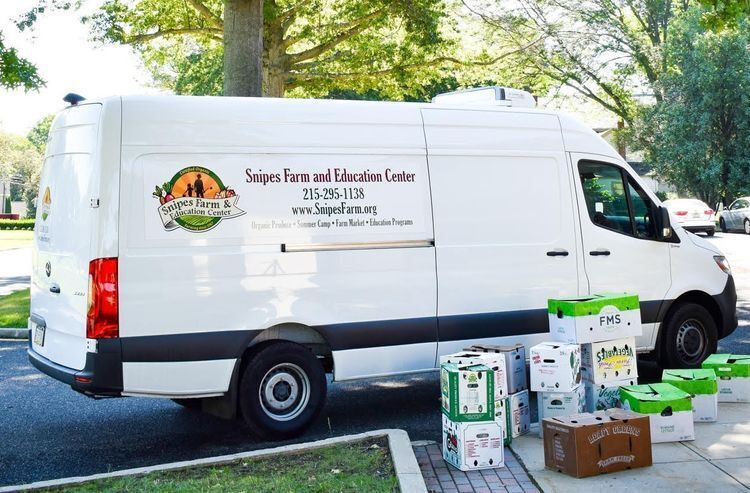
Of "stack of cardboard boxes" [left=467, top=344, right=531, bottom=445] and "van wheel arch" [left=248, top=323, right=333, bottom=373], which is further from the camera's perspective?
"van wheel arch" [left=248, top=323, right=333, bottom=373]

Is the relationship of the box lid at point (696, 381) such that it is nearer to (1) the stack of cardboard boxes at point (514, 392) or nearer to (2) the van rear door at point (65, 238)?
(1) the stack of cardboard boxes at point (514, 392)

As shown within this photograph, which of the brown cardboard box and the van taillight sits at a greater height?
the van taillight

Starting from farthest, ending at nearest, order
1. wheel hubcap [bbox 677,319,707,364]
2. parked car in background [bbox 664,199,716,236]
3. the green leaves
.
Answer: parked car in background [bbox 664,199,716,236]
the green leaves
wheel hubcap [bbox 677,319,707,364]

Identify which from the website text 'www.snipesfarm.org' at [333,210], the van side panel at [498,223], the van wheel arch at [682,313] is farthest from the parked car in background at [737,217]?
the website text 'www.snipesfarm.org' at [333,210]

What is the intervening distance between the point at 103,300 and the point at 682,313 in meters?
5.40

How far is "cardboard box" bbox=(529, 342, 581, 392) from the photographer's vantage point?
6355mm

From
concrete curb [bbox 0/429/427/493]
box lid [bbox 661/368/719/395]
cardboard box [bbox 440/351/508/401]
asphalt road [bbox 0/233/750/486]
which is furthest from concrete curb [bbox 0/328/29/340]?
box lid [bbox 661/368/719/395]

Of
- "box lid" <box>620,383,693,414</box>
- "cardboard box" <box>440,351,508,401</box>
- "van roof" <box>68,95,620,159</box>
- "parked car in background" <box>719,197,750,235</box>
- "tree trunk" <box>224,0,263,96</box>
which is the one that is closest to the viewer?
"cardboard box" <box>440,351,508,401</box>

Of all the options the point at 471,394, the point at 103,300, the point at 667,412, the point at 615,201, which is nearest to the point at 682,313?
the point at 615,201

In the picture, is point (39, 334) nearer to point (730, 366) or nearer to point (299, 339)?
point (299, 339)

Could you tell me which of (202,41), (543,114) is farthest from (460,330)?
(202,41)

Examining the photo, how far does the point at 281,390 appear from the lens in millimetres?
6742

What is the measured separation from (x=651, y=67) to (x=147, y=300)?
41091 millimetres

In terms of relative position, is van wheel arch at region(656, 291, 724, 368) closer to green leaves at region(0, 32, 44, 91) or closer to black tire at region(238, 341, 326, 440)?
black tire at region(238, 341, 326, 440)
